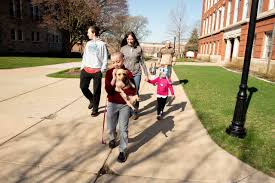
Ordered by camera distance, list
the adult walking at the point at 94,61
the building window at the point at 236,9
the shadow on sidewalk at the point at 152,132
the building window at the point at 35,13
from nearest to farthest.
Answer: the shadow on sidewalk at the point at 152,132 < the adult walking at the point at 94,61 < the building window at the point at 236,9 < the building window at the point at 35,13

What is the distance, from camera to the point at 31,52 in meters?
41.1

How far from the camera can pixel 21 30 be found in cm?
3919

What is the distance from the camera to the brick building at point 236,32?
61.5ft

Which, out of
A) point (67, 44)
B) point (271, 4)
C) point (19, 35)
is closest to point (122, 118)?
point (271, 4)

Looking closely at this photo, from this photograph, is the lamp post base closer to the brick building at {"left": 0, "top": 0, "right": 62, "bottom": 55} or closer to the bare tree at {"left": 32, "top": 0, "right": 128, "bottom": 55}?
the bare tree at {"left": 32, "top": 0, "right": 128, "bottom": 55}

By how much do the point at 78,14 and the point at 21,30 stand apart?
12.4 m

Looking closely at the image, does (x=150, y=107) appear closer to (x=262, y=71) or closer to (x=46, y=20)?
(x=262, y=71)

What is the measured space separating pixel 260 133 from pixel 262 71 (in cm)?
1473

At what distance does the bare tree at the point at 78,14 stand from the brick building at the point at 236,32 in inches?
548

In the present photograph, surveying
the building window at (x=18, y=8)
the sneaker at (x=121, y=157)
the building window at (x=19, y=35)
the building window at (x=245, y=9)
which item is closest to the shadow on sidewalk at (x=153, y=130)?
the sneaker at (x=121, y=157)

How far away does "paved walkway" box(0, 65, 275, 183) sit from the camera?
3230 mm

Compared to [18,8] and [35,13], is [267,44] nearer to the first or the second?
[18,8]

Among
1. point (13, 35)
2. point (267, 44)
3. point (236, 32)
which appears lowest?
point (267, 44)

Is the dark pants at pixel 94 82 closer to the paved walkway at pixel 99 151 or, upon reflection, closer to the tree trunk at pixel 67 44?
the paved walkway at pixel 99 151
